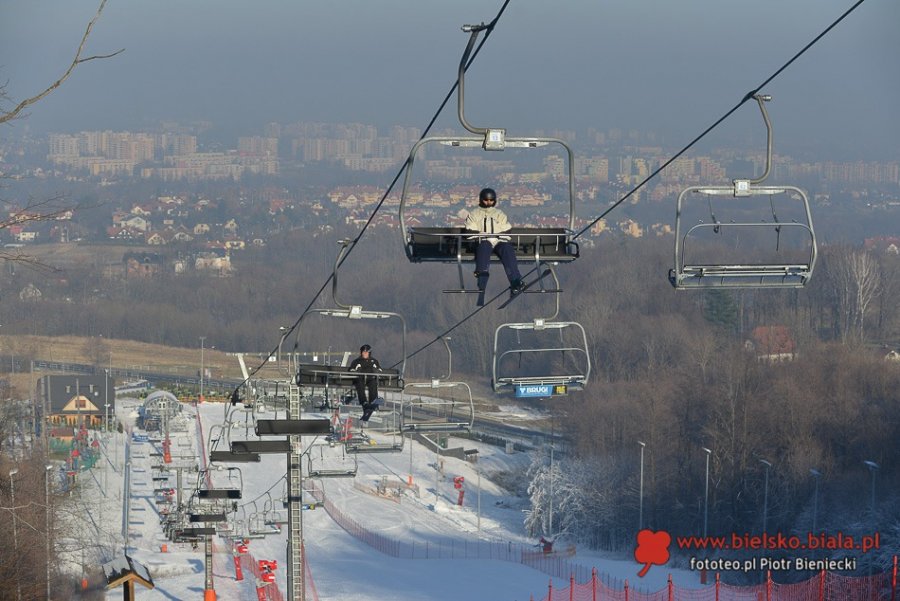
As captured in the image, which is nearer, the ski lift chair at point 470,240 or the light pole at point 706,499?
the ski lift chair at point 470,240

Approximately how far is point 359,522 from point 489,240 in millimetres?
31402

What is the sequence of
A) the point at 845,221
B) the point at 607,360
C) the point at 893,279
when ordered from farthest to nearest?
the point at 845,221 < the point at 893,279 < the point at 607,360

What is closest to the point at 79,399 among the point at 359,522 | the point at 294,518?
the point at 359,522

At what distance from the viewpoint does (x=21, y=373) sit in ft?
269

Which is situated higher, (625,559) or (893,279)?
(893,279)

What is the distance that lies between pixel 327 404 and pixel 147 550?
2082 cm

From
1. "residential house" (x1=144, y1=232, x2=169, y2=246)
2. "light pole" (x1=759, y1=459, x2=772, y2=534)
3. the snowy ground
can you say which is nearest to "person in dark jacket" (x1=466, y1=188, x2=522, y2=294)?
the snowy ground

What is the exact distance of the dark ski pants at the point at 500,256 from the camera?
37.3 feet

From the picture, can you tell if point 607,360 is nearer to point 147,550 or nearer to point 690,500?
point 690,500

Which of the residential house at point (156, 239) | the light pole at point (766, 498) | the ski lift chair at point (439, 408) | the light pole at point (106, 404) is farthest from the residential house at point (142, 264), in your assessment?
the light pole at point (766, 498)

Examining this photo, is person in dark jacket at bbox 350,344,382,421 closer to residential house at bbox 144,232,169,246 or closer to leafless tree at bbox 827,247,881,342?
leafless tree at bbox 827,247,881,342

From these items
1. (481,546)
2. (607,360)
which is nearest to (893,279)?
(607,360)

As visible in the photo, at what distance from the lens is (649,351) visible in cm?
7656

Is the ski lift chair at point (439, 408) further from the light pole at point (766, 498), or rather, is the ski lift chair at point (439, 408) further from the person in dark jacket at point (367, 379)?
the light pole at point (766, 498)
